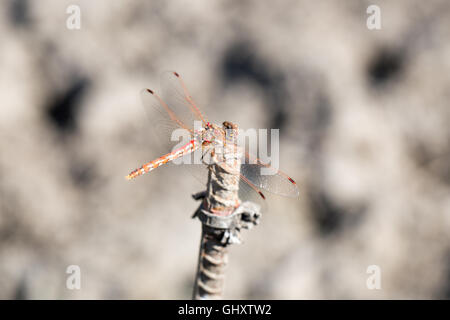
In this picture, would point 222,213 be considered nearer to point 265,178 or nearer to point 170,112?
point 265,178

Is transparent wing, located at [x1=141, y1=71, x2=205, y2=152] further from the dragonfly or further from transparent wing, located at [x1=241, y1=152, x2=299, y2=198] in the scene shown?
transparent wing, located at [x1=241, y1=152, x2=299, y2=198]

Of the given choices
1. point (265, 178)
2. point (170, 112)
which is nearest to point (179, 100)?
point (170, 112)

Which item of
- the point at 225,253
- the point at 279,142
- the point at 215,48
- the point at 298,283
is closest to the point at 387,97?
the point at 279,142

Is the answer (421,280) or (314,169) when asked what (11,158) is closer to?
(314,169)

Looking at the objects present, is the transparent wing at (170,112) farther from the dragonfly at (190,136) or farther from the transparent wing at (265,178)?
the transparent wing at (265,178)

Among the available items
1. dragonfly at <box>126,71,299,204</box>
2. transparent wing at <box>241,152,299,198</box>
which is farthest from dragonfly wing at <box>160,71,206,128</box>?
transparent wing at <box>241,152,299,198</box>
